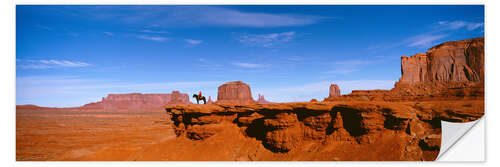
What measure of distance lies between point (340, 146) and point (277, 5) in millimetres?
6491

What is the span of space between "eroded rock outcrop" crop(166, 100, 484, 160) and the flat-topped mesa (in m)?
4.08

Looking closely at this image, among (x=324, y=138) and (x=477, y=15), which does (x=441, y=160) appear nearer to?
(x=324, y=138)

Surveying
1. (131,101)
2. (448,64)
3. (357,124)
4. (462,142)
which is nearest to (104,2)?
(357,124)

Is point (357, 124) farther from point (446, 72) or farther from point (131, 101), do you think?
point (131, 101)

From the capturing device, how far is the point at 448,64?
49.3 feet

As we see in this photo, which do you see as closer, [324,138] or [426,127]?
[426,127]

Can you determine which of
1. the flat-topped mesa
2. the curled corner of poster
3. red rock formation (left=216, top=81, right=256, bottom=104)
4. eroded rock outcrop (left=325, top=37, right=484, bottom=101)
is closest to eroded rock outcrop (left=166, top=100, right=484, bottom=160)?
the curled corner of poster

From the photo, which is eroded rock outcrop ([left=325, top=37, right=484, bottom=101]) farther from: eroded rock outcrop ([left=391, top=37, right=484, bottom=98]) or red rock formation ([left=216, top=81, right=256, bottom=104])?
red rock formation ([left=216, top=81, right=256, bottom=104])

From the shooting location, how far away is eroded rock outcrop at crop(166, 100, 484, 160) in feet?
26.3

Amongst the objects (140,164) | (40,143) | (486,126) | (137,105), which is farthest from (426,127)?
(137,105)

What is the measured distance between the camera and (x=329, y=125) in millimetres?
8961

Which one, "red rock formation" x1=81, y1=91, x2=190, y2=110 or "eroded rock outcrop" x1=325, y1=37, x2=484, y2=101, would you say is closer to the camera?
"eroded rock outcrop" x1=325, y1=37, x2=484, y2=101

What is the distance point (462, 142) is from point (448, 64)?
29.7 ft

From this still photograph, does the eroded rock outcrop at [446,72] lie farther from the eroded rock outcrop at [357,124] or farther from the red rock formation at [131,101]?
the red rock formation at [131,101]
